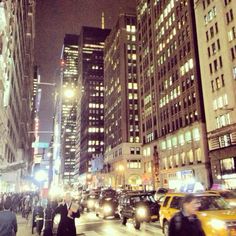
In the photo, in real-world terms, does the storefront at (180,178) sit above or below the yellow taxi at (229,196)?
above

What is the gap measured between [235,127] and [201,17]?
2470 cm

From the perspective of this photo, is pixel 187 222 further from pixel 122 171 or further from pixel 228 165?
pixel 122 171

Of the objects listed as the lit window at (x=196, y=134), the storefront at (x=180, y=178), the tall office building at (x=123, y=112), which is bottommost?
the storefront at (x=180, y=178)

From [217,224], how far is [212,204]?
155 centimetres

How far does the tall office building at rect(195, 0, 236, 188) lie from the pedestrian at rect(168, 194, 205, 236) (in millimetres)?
44642

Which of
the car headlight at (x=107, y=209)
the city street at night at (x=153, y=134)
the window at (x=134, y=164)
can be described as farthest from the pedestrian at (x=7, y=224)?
the window at (x=134, y=164)

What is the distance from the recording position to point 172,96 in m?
70.4

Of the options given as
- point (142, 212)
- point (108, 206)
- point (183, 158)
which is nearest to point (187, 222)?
point (142, 212)

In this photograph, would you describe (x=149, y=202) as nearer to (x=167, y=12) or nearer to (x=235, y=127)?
(x=235, y=127)

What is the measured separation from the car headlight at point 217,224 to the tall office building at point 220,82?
39.2 metres

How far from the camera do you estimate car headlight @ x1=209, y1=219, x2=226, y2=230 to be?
364 inches

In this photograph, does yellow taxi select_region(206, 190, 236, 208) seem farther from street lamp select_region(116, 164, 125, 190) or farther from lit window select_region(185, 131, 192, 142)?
street lamp select_region(116, 164, 125, 190)

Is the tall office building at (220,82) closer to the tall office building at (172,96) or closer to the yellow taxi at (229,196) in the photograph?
the tall office building at (172,96)

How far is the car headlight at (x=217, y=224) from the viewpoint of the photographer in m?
9.24
